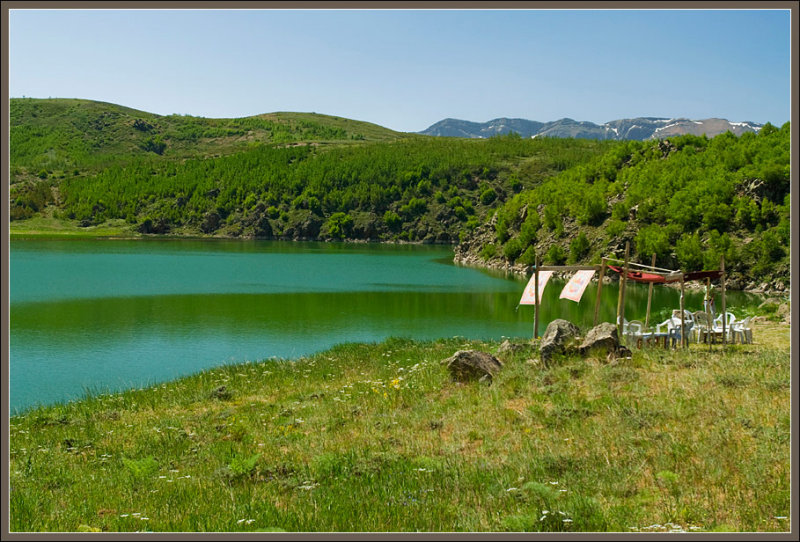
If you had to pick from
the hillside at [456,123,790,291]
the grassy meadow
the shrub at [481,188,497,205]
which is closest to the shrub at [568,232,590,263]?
the hillside at [456,123,790,291]

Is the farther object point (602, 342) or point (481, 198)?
point (481, 198)

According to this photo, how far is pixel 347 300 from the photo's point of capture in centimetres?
4369

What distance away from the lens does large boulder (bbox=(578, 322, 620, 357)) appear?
1628 centimetres

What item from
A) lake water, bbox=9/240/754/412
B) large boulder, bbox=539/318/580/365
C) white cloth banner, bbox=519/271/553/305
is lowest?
lake water, bbox=9/240/754/412

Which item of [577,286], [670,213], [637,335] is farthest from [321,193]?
[637,335]

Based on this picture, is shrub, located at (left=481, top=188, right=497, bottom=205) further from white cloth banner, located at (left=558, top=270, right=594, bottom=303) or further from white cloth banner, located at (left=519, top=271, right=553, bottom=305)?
white cloth banner, located at (left=558, top=270, right=594, bottom=303)

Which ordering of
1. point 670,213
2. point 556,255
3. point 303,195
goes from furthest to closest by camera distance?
point 303,195
point 556,255
point 670,213

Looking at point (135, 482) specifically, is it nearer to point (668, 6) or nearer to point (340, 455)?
point (340, 455)

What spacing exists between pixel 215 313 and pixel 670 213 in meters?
47.5

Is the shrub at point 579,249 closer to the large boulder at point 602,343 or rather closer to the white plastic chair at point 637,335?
the white plastic chair at point 637,335

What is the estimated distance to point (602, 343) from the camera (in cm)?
1638

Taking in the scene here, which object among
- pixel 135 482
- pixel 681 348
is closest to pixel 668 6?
pixel 135 482

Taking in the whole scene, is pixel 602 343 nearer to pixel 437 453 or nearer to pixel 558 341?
pixel 558 341

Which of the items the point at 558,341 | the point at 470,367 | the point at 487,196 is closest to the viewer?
the point at 470,367
